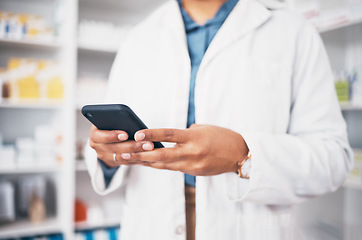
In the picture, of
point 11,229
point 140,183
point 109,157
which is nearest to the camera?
point 109,157

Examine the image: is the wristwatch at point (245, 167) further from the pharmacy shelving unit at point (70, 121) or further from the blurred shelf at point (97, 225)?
the blurred shelf at point (97, 225)

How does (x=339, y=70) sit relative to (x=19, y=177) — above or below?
above

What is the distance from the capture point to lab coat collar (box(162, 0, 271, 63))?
36.5 inches

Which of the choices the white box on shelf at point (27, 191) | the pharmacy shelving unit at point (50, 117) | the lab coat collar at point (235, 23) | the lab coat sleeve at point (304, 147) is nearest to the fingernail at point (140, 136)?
the lab coat sleeve at point (304, 147)

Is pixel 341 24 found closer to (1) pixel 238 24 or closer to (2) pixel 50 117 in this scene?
(1) pixel 238 24

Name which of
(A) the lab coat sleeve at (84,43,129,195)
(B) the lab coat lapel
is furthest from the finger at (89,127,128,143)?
(B) the lab coat lapel

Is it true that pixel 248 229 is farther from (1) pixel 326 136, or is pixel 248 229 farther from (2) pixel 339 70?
(2) pixel 339 70

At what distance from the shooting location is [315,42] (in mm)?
922

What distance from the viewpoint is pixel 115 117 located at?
65cm

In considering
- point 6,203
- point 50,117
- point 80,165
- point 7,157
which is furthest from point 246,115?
point 50,117

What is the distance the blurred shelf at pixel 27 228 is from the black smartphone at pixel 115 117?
1900mm

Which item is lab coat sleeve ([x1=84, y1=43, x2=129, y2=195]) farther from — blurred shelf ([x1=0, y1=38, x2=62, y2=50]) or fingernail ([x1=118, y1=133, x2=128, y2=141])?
blurred shelf ([x1=0, y1=38, x2=62, y2=50])

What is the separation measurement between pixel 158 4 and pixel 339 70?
1.53 m

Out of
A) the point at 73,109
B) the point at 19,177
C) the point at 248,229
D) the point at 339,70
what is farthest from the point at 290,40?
the point at 19,177
